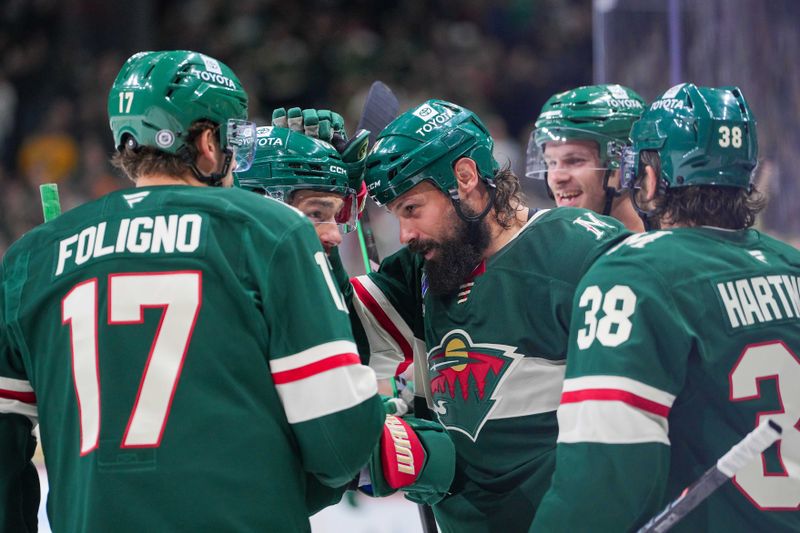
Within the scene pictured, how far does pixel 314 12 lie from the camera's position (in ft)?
29.9

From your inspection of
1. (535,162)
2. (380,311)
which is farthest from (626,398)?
(535,162)

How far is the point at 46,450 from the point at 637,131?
56.2 inches

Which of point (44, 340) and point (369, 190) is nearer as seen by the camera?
point (44, 340)

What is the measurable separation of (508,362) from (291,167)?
0.77 meters

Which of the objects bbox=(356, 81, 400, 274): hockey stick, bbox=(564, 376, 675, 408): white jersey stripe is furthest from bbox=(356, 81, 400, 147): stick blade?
bbox=(564, 376, 675, 408): white jersey stripe

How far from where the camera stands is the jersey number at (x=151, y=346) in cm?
205

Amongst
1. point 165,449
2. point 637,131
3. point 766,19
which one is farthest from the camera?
point 766,19

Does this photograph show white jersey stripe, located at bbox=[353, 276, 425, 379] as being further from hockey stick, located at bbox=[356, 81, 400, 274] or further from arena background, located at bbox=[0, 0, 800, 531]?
arena background, located at bbox=[0, 0, 800, 531]

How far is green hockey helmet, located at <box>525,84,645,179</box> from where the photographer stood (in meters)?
3.69

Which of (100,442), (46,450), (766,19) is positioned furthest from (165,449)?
(766,19)

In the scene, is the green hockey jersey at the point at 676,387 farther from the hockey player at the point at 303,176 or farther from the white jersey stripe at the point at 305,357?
the hockey player at the point at 303,176

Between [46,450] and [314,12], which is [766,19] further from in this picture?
[314,12]

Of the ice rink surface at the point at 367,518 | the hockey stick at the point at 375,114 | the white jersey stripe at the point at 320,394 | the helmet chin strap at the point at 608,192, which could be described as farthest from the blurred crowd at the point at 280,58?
the white jersey stripe at the point at 320,394

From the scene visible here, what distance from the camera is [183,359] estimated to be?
2.05m
